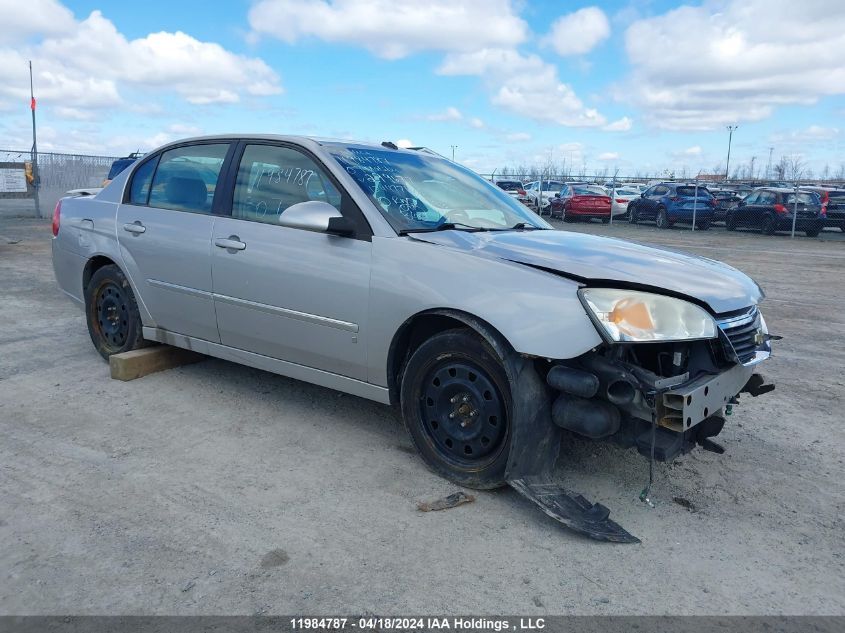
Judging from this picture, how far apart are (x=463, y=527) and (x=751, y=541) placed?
1.22 metres

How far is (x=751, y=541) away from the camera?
10.0ft

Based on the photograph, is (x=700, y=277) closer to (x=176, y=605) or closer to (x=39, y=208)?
(x=176, y=605)

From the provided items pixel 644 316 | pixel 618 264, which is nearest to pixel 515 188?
pixel 618 264

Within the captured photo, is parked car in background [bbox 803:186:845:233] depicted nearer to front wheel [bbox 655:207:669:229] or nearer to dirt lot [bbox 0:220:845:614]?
front wheel [bbox 655:207:669:229]

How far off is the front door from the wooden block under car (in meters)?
0.96

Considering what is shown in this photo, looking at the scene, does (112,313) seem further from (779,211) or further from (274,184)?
(779,211)

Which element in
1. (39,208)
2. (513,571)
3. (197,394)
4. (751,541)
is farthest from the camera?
(39,208)

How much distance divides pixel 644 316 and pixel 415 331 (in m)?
1.18

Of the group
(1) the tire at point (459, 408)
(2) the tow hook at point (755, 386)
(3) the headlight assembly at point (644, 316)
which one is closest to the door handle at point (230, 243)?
(1) the tire at point (459, 408)

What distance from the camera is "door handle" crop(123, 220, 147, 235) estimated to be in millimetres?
5000

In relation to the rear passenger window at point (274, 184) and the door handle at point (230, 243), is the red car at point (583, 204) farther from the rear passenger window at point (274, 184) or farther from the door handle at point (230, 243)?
the door handle at point (230, 243)

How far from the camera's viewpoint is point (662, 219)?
78.5 feet

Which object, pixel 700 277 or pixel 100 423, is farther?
pixel 100 423

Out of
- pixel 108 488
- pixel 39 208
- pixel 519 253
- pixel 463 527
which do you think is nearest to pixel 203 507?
pixel 108 488
